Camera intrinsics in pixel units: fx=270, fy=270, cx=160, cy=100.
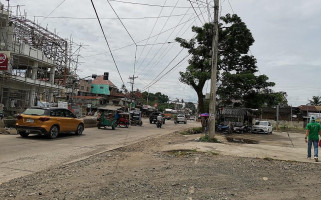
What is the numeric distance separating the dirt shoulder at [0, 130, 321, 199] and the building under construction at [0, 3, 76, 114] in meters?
18.3

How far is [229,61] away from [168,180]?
72.4ft

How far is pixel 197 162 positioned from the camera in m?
8.30

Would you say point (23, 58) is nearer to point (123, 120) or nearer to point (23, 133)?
point (123, 120)

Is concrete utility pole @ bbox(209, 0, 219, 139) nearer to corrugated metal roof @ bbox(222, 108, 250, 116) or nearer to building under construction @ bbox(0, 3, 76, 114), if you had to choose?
corrugated metal roof @ bbox(222, 108, 250, 116)

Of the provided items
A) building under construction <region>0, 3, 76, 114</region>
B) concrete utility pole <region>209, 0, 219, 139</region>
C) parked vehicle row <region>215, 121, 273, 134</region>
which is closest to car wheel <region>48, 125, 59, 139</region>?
concrete utility pole <region>209, 0, 219, 139</region>

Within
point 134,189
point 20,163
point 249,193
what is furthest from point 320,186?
point 20,163

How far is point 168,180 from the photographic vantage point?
5.96m

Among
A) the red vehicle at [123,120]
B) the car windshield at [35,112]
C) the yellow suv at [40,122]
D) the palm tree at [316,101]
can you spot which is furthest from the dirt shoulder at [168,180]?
the palm tree at [316,101]

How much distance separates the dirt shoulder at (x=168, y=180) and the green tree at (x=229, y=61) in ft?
56.7

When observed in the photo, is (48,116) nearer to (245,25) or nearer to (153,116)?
(245,25)

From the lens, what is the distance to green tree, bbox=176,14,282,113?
83.0 feet

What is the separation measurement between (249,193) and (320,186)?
1.88 meters

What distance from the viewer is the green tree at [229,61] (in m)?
25.3

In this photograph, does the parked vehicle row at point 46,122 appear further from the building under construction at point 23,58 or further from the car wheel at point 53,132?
the building under construction at point 23,58
